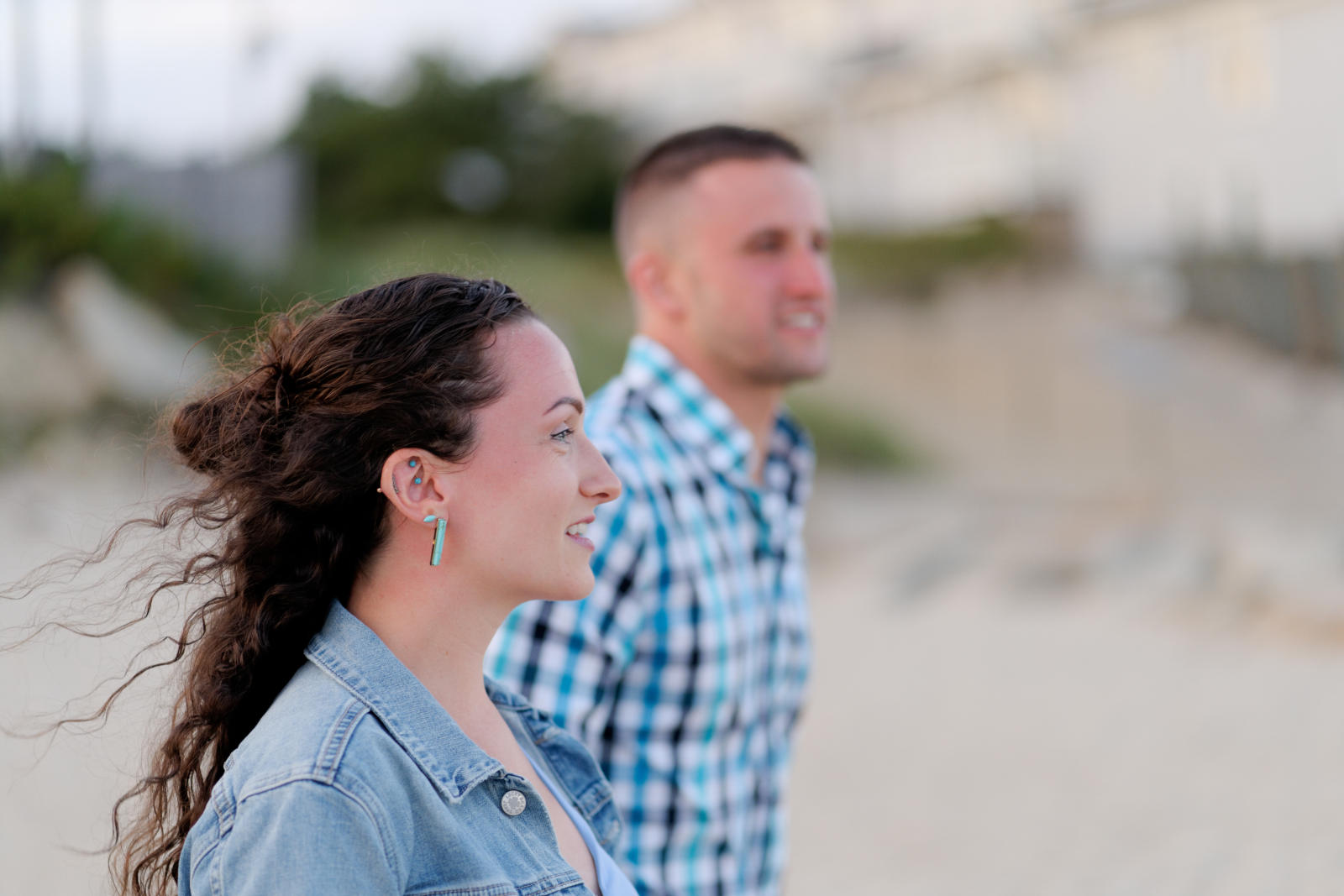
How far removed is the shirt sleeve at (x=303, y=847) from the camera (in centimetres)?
109

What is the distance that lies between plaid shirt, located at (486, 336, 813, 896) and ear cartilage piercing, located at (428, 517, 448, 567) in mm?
716

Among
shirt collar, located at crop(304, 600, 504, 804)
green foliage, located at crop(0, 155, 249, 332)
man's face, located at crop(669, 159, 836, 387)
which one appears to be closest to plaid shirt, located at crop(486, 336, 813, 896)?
man's face, located at crop(669, 159, 836, 387)

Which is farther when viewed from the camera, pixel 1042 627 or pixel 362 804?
pixel 1042 627

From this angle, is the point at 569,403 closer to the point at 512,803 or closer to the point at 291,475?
the point at 291,475

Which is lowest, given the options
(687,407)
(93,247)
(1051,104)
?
(93,247)

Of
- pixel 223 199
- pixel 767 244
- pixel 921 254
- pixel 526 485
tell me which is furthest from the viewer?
pixel 921 254

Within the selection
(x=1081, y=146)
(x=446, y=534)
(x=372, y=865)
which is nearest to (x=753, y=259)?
(x=446, y=534)

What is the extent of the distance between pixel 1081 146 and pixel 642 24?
15875 mm

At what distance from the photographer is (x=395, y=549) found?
4.51ft

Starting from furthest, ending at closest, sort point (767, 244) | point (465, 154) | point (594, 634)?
point (465, 154), point (767, 244), point (594, 634)

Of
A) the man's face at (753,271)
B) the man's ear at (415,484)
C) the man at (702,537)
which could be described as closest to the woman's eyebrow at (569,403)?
the man's ear at (415,484)

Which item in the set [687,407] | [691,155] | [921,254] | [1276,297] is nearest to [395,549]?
[687,407]

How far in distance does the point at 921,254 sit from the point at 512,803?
18919 millimetres

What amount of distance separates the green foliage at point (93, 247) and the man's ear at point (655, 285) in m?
7.86
